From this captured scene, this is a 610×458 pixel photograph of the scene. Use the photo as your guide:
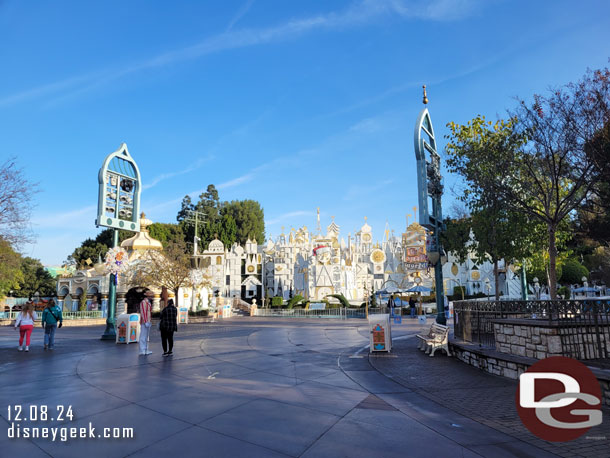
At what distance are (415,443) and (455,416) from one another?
1555 mm

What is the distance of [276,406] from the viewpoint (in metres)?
6.15

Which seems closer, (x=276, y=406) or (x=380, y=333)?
(x=276, y=406)

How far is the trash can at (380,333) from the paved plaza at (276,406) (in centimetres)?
117

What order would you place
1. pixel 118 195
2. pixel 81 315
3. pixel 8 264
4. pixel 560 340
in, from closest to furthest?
pixel 560 340 → pixel 118 195 → pixel 8 264 → pixel 81 315

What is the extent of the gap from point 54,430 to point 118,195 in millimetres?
16842

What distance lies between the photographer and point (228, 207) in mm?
88250

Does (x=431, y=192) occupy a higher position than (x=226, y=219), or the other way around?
(x=226, y=219)

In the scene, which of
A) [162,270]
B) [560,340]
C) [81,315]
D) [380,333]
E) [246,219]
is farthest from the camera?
[246,219]

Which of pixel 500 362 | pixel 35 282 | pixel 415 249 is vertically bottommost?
pixel 500 362

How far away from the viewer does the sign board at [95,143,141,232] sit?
19328mm

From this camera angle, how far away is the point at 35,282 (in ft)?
187

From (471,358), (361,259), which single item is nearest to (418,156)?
(471,358)

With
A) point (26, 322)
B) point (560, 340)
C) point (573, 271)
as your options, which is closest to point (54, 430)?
point (560, 340)

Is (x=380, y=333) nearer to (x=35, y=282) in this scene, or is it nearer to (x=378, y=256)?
(x=378, y=256)
